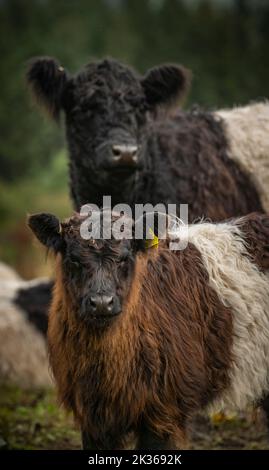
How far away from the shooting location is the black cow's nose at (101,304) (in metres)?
4.43

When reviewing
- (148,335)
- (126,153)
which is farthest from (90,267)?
(126,153)

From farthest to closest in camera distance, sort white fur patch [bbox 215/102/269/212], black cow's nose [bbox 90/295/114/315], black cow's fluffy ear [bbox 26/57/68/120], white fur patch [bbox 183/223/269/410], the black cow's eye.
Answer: white fur patch [bbox 215/102/269/212] → black cow's fluffy ear [bbox 26/57/68/120] → white fur patch [bbox 183/223/269/410] → the black cow's eye → black cow's nose [bbox 90/295/114/315]

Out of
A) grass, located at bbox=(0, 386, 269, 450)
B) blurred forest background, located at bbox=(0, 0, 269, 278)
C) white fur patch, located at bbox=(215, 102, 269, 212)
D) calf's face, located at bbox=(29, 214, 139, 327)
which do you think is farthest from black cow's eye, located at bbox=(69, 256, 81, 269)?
blurred forest background, located at bbox=(0, 0, 269, 278)

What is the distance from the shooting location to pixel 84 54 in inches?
1302

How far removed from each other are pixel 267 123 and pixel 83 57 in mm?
24963

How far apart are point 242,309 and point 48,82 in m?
3.48

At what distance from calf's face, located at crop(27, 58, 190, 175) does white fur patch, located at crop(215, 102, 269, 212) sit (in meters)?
0.69

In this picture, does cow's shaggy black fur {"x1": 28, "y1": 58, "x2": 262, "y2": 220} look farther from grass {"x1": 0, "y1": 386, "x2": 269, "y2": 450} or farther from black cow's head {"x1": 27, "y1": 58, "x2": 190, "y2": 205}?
grass {"x1": 0, "y1": 386, "x2": 269, "y2": 450}

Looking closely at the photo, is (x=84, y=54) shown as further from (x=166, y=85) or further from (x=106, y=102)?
(x=106, y=102)

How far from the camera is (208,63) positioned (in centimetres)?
3453

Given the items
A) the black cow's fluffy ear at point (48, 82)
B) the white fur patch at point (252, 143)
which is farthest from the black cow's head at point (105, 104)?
the white fur patch at point (252, 143)

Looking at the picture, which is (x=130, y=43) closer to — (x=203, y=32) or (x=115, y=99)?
(x=203, y=32)

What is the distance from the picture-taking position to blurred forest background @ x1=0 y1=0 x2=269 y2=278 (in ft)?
79.5
